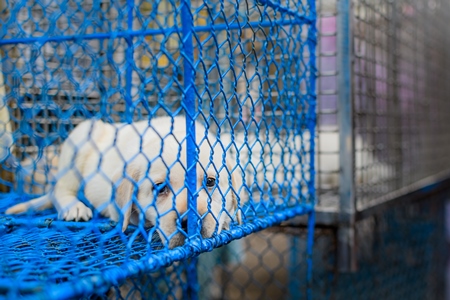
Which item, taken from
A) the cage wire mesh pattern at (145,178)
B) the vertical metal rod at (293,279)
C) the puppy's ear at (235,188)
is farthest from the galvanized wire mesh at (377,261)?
the puppy's ear at (235,188)

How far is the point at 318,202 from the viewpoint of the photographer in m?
2.25

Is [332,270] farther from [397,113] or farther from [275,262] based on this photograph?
[275,262]

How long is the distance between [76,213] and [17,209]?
0.21 m

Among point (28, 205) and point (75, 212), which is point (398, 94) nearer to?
point (75, 212)

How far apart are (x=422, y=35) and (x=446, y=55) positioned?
0.69 m

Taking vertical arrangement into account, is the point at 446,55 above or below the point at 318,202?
above

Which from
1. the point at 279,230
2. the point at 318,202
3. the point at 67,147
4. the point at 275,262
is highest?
the point at 67,147

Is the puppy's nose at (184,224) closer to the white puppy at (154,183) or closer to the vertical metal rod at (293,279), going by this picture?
the white puppy at (154,183)

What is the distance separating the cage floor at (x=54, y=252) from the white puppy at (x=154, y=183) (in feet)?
0.25

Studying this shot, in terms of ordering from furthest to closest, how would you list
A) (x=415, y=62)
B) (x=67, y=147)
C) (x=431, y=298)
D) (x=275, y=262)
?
1. (x=275, y=262)
2. (x=431, y=298)
3. (x=415, y=62)
4. (x=67, y=147)

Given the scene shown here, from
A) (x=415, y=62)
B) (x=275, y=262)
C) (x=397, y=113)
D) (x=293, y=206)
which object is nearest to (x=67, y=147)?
(x=293, y=206)

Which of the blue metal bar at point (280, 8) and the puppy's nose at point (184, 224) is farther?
the blue metal bar at point (280, 8)

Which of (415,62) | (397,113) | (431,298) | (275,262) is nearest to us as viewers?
(397,113)

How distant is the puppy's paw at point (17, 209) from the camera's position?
5.43ft
